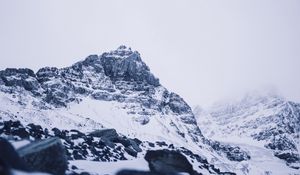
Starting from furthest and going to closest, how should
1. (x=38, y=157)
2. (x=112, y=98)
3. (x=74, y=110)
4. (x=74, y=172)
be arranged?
1. (x=112, y=98)
2. (x=74, y=110)
3. (x=74, y=172)
4. (x=38, y=157)

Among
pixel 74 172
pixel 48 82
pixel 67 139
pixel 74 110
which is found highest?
pixel 48 82

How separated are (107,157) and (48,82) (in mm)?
105619

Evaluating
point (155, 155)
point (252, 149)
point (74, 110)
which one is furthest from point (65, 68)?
point (155, 155)

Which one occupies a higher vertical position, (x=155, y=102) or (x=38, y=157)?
(x=155, y=102)

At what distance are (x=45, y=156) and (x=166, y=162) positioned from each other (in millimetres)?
8503

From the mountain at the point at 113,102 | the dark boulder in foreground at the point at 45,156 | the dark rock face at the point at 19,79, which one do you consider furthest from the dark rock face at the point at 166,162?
the dark rock face at the point at 19,79

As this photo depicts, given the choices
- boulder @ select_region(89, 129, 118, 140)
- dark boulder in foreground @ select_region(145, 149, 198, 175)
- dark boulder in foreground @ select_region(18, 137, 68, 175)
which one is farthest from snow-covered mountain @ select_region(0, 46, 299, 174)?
dark boulder in foreground @ select_region(18, 137, 68, 175)

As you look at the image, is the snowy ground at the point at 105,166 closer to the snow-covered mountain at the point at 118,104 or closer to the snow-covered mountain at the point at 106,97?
the snow-covered mountain at the point at 118,104

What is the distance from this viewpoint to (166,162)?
26.8m

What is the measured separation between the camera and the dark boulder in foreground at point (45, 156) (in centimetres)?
2009

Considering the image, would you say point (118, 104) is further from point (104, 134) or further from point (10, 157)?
point (10, 157)

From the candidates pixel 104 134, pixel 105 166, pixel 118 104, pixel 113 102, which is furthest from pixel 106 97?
pixel 105 166

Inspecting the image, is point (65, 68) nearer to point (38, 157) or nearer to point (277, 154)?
point (277, 154)

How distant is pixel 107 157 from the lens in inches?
1448
